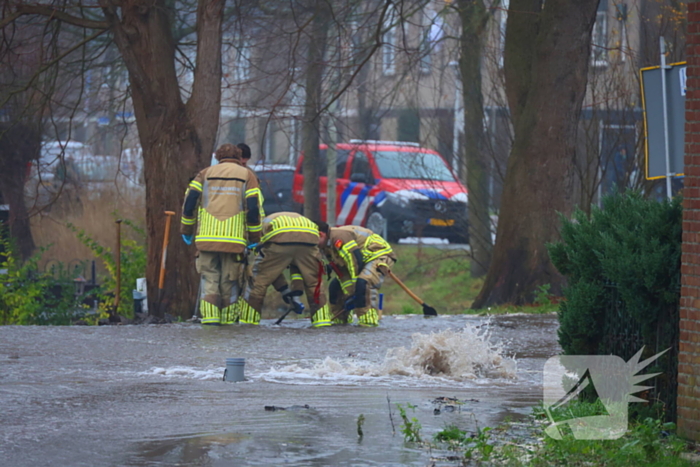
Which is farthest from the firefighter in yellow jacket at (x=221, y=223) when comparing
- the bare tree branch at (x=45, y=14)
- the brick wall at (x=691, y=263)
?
the brick wall at (x=691, y=263)

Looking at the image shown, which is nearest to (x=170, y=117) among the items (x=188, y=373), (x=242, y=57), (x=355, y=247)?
(x=355, y=247)

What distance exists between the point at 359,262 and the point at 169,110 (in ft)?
10.9

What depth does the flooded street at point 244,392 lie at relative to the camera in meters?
5.17

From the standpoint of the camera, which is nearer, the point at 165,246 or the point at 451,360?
the point at 451,360

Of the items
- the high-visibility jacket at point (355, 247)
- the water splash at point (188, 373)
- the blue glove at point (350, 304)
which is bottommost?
the water splash at point (188, 373)

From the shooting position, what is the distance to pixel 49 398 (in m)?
6.66

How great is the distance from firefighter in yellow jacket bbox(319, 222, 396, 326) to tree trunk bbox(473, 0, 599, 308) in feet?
9.18

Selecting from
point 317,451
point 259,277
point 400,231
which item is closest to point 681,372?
point 317,451

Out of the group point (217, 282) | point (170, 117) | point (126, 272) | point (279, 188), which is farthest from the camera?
point (279, 188)

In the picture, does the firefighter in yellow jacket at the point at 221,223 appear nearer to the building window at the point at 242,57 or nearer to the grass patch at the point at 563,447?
the building window at the point at 242,57

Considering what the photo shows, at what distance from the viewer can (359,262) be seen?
12062 millimetres

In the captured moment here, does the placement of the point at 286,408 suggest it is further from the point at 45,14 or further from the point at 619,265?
the point at 45,14

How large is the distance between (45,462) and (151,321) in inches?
314

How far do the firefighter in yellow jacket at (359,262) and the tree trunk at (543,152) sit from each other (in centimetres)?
280
